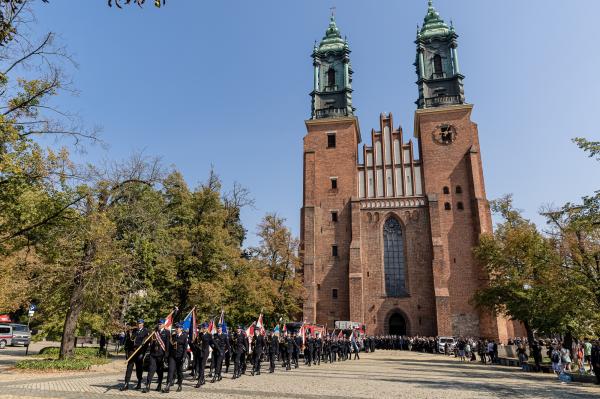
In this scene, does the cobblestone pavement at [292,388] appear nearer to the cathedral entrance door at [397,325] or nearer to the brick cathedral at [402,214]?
the brick cathedral at [402,214]

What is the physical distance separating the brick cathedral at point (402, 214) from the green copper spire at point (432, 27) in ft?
0.98

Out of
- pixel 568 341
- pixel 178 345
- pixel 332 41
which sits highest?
pixel 332 41

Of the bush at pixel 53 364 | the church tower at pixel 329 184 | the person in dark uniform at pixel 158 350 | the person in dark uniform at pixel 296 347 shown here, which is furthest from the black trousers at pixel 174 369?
the church tower at pixel 329 184

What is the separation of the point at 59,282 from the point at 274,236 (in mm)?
19067

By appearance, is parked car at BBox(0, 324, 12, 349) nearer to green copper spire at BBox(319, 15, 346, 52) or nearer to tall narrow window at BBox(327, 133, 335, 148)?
tall narrow window at BBox(327, 133, 335, 148)

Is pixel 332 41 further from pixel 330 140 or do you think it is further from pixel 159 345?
pixel 159 345

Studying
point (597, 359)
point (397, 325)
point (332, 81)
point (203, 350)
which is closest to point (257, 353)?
point (203, 350)

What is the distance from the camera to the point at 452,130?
41.6m

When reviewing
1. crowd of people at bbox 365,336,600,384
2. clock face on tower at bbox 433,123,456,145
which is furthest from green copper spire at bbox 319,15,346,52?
crowd of people at bbox 365,336,600,384

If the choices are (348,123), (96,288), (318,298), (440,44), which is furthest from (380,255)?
(96,288)

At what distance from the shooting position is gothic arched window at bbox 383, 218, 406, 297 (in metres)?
38.8

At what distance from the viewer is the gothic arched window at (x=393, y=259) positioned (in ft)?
127

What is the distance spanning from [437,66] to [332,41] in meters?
13.0

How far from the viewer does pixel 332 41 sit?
162 feet
